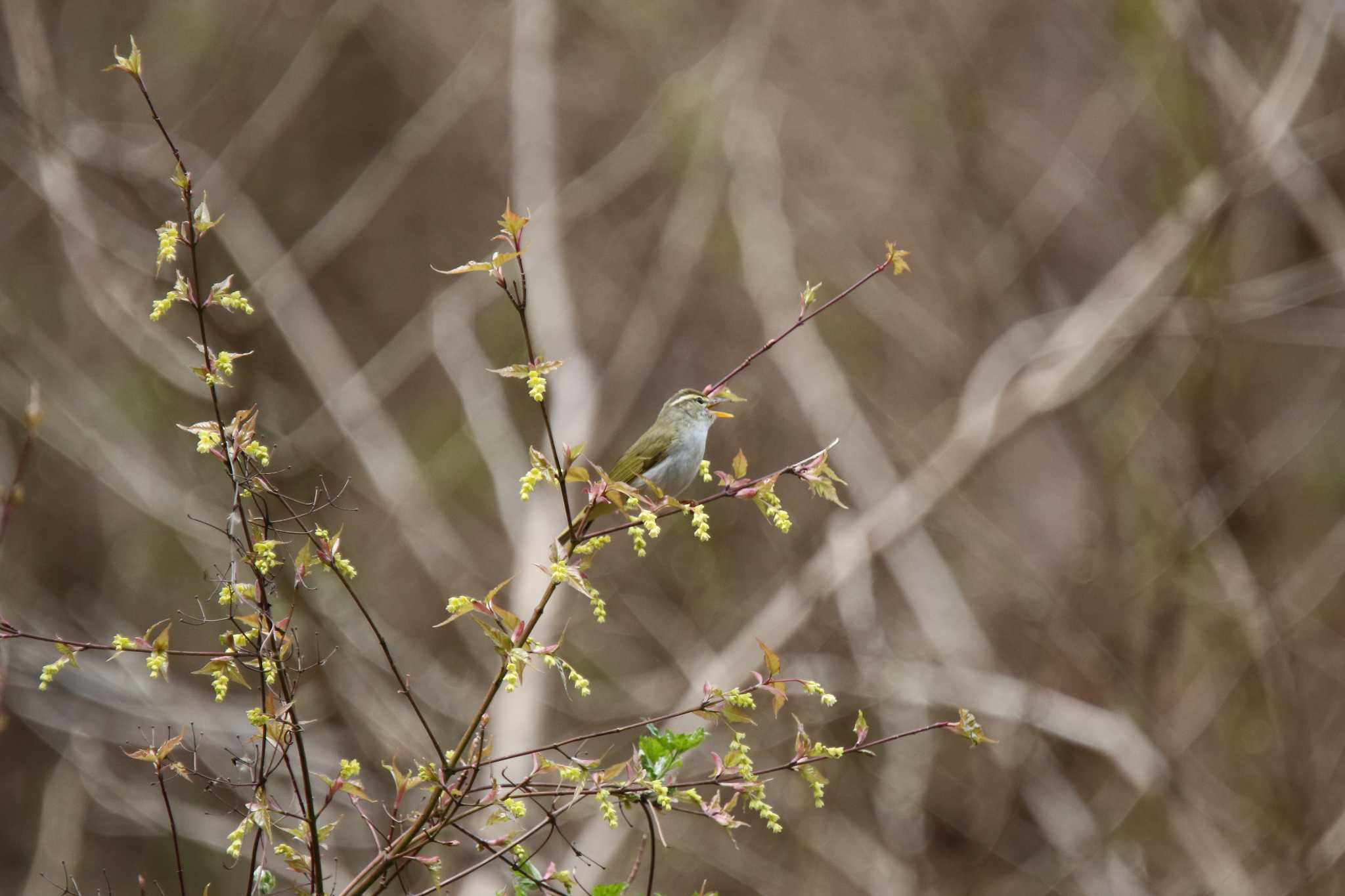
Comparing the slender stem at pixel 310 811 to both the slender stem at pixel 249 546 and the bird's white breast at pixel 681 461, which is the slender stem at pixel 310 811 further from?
the bird's white breast at pixel 681 461

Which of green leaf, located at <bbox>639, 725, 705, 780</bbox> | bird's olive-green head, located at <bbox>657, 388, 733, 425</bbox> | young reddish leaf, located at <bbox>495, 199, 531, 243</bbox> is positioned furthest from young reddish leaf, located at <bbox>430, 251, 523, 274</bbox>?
bird's olive-green head, located at <bbox>657, 388, 733, 425</bbox>

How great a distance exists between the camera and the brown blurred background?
6.99m

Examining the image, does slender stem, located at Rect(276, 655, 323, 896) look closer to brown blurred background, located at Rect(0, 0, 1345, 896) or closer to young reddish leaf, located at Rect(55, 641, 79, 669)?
young reddish leaf, located at Rect(55, 641, 79, 669)

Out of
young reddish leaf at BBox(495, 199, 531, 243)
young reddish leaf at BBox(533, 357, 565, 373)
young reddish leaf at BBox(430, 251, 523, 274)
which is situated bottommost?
young reddish leaf at BBox(533, 357, 565, 373)

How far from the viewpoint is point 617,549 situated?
30.3ft

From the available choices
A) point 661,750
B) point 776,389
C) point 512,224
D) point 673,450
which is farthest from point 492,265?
point 776,389

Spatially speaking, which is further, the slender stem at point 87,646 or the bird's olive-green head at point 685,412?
the bird's olive-green head at point 685,412

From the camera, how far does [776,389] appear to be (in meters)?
9.59

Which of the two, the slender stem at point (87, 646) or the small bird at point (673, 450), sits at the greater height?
the small bird at point (673, 450)

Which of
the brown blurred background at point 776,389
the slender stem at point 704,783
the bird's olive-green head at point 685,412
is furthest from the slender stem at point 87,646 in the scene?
the brown blurred background at point 776,389

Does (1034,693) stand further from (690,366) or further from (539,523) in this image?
(690,366)

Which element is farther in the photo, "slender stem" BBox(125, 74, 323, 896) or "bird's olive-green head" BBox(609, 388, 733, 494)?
"bird's olive-green head" BBox(609, 388, 733, 494)

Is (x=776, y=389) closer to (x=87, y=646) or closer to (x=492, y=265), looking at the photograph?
(x=492, y=265)

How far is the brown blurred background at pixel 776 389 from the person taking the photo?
699 centimetres
